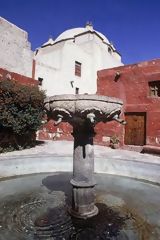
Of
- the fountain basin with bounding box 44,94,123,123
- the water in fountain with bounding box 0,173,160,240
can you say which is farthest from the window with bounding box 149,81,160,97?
the fountain basin with bounding box 44,94,123,123

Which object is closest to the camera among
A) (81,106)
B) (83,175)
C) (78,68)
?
(81,106)

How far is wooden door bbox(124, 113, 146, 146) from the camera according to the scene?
13.2 m

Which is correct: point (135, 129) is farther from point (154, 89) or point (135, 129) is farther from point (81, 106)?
point (81, 106)

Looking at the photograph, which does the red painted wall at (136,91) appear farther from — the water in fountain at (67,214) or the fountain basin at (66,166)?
the water in fountain at (67,214)

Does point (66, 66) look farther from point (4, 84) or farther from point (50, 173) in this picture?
point (50, 173)

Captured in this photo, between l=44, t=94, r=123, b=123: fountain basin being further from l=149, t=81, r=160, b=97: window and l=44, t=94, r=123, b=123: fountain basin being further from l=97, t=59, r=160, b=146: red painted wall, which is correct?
l=149, t=81, r=160, b=97: window

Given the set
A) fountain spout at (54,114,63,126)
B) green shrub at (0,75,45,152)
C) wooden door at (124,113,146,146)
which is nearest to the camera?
fountain spout at (54,114,63,126)

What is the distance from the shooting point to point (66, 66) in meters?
23.8

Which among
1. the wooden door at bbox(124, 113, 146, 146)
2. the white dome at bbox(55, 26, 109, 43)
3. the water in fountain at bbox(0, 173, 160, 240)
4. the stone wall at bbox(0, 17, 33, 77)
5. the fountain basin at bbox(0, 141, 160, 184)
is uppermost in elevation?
the white dome at bbox(55, 26, 109, 43)

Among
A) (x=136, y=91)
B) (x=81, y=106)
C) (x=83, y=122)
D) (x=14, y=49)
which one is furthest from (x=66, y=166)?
(x=14, y=49)

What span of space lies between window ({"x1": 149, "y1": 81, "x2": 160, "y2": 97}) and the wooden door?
1.21 meters

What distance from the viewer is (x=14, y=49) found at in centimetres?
1911

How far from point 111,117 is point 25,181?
115 inches

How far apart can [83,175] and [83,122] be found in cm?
89
